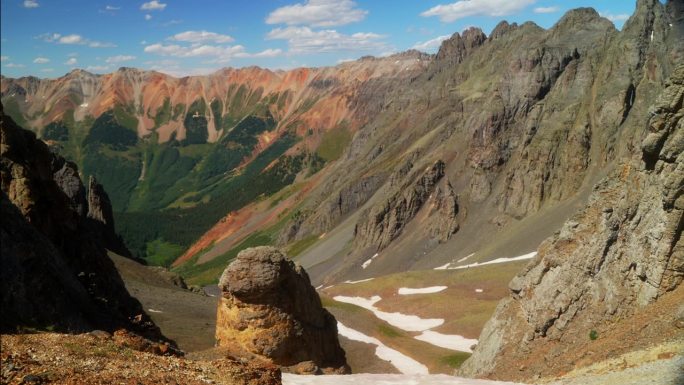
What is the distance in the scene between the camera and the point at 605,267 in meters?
31.4

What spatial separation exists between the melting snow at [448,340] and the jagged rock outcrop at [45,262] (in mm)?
33203

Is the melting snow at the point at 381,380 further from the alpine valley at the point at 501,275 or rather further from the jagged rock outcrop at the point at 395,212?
the jagged rock outcrop at the point at 395,212

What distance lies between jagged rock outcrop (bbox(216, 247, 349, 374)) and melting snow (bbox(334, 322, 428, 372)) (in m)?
14.3

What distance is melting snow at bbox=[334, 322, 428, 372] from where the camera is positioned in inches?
1933

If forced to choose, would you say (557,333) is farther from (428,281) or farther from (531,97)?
(531,97)

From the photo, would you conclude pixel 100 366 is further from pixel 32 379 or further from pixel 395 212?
pixel 395 212

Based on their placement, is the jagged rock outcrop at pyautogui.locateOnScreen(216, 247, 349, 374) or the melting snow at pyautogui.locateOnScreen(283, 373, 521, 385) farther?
the jagged rock outcrop at pyautogui.locateOnScreen(216, 247, 349, 374)

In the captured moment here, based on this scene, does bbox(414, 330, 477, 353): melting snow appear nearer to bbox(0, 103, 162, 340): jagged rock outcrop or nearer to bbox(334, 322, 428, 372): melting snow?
bbox(334, 322, 428, 372): melting snow

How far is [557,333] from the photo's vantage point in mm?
32312

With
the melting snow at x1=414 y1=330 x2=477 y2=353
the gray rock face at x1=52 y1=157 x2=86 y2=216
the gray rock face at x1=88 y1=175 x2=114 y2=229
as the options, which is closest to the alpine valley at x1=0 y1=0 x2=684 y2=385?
the gray rock face at x1=88 y1=175 x2=114 y2=229

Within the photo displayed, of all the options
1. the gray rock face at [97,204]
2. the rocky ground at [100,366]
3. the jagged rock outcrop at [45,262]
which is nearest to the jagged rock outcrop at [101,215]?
the gray rock face at [97,204]

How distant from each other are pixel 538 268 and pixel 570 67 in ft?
400

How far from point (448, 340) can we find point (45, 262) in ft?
152

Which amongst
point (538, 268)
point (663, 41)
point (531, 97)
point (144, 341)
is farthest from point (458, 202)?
point (144, 341)
